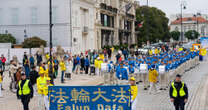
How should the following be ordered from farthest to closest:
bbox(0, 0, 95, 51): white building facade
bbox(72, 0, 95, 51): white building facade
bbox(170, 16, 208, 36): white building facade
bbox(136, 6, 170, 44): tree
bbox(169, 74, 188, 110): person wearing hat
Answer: bbox(170, 16, 208, 36): white building facade → bbox(136, 6, 170, 44): tree → bbox(72, 0, 95, 51): white building facade → bbox(0, 0, 95, 51): white building facade → bbox(169, 74, 188, 110): person wearing hat

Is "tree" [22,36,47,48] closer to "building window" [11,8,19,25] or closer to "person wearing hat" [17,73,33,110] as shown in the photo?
"building window" [11,8,19,25]

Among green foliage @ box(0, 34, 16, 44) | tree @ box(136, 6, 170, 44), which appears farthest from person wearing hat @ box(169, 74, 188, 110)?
tree @ box(136, 6, 170, 44)

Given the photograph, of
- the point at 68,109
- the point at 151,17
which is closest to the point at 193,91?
the point at 68,109

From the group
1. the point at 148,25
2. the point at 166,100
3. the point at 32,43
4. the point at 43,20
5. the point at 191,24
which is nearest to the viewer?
the point at 166,100

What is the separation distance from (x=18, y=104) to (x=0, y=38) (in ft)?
104

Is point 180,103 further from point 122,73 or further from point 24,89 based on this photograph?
point 122,73

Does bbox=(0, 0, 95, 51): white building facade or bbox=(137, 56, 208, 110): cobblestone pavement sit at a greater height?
bbox=(0, 0, 95, 51): white building facade

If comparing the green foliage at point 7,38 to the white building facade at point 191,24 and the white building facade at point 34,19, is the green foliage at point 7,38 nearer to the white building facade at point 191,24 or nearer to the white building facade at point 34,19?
the white building facade at point 34,19

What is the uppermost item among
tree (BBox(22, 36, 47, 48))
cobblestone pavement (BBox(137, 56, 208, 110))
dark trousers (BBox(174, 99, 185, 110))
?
tree (BBox(22, 36, 47, 48))

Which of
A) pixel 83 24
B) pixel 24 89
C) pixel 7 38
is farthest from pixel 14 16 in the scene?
pixel 24 89

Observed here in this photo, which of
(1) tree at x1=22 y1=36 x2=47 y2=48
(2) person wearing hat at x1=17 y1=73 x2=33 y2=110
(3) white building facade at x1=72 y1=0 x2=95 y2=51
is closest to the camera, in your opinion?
(2) person wearing hat at x1=17 y1=73 x2=33 y2=110

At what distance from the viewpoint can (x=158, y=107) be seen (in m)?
13.7

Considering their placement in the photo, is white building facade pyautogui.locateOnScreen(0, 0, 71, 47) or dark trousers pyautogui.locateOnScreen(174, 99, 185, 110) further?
white building facade pyautogui.locateOnScreen(0, 0, 71, 47)

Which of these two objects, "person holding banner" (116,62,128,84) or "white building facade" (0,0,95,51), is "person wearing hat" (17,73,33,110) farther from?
"white building facade" (0,0,95,51)
